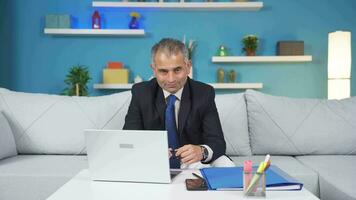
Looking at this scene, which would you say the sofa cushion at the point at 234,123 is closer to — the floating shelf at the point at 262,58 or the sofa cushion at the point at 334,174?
the sofa cushion at the point at 334,174

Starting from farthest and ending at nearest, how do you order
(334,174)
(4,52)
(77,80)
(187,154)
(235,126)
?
(4,52) < (77,80) < (235,126) < (334,174) < (187,154)

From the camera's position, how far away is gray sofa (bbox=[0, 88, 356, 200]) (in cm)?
222

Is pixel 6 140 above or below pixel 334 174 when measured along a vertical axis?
above

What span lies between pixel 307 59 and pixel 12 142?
8.40ft

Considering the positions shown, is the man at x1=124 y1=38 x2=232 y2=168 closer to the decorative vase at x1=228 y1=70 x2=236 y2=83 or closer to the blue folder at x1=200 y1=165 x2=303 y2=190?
the blue folder at x1=200 y1=165 x2=303 y2=190

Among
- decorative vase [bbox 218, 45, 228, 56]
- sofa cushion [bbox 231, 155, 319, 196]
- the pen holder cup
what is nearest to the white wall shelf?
decorative vase [bbox 218, 45, 228, 56]

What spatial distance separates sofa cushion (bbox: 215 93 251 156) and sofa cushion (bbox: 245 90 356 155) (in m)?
0.06

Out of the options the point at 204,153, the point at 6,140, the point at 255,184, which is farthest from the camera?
the point at 6,140

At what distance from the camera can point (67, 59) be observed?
3484 mm

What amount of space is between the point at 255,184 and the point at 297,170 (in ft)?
3.38

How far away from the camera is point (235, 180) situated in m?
1.08

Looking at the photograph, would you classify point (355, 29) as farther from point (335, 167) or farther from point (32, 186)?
point (32, 186)

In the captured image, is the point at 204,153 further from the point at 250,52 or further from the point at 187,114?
the point at 250,52

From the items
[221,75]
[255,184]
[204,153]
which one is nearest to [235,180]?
[255,184]
